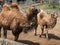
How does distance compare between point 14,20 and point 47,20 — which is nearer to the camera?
point 14,20

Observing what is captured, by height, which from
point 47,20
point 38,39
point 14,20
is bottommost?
point 38,39

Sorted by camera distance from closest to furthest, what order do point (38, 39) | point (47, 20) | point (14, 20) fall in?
point (14, 20)
point (38, 39)
point (47, 20)

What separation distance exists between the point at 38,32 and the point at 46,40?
66.5 inches

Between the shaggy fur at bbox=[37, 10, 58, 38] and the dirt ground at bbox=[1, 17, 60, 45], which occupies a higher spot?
the shaggy fur at bbox=[37, 10, 58, 38]

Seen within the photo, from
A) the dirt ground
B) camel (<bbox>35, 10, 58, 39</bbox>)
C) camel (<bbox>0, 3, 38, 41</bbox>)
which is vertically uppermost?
camel (<bbox>0, 3, 38, 41</bbox>)

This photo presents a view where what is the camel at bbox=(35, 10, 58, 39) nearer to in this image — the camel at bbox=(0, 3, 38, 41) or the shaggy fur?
the shaggy fur

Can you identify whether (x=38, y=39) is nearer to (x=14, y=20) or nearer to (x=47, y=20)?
(x=47, y=20)

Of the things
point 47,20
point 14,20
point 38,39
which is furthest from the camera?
point 47,20

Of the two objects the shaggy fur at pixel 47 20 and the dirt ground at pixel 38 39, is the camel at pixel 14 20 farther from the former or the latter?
the shaggy fur at pixel 47 20

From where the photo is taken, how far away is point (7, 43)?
6691 mm

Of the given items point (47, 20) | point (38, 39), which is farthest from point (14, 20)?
point (47, 20)

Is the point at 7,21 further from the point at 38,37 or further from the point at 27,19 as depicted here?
the point at 38,37

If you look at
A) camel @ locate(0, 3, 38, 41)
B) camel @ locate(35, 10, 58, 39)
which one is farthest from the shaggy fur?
camel @ locate(0, 3, 38, 41)

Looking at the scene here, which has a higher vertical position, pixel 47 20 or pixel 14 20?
pixel 14 20
